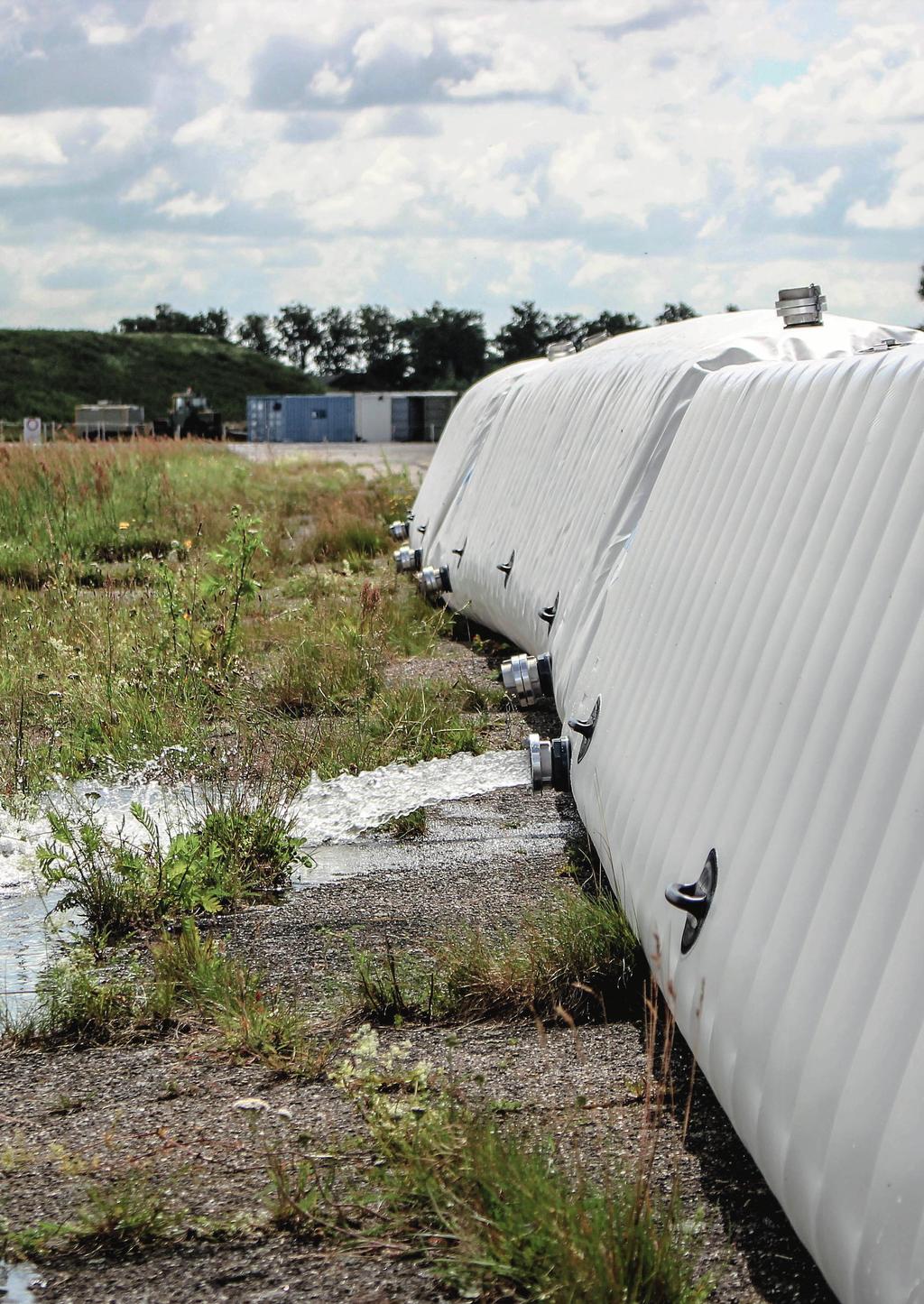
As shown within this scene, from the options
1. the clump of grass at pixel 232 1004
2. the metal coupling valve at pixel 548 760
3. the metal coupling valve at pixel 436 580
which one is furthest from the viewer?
the metal coupling valve at pixel 436 580

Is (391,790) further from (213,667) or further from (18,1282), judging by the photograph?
(18,1282)

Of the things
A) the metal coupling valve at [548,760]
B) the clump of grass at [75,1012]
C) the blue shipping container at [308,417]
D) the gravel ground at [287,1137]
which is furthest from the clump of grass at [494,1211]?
the blue shipping container at [308,417]

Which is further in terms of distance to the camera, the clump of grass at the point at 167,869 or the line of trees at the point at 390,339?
the line of trees at the point at 390,339

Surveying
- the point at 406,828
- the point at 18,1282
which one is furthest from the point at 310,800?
the point at 18,1282

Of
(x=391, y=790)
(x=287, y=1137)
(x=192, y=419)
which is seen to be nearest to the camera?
(x=287, y=1137)

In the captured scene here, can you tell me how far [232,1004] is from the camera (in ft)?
10.7

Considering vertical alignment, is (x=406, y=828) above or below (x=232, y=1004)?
below

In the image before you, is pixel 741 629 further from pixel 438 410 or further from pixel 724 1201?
pixel 438 410

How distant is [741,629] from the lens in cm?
292

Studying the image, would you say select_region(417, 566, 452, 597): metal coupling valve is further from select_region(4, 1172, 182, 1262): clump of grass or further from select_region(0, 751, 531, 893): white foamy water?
select_region(4, 1172, 182, 1262): clump of grass

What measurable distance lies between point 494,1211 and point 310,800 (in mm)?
3055

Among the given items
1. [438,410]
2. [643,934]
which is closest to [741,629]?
[643,934]

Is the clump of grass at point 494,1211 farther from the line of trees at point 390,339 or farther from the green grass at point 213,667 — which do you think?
the line of trees at point 390,339

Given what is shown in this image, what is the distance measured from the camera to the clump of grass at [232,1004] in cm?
302
